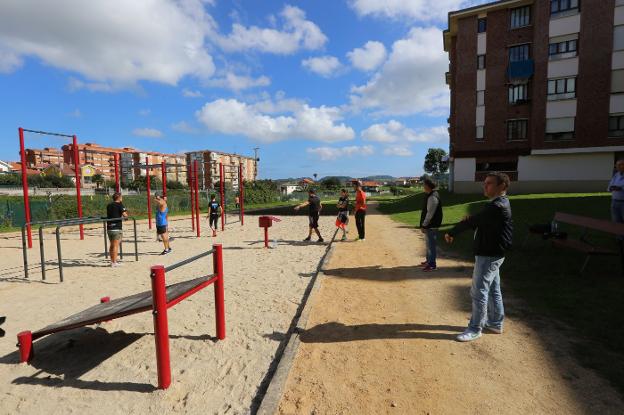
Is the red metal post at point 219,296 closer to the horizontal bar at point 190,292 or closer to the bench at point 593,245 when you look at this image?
the horizontal bar at point 190,292

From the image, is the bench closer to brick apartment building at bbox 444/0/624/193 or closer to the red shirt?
the red shirt

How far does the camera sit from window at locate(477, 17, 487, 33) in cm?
2893

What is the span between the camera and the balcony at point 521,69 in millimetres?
27281

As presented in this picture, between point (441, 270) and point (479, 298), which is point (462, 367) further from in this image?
point (441, 270)

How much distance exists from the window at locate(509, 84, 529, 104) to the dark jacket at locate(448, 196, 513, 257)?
30839 millimetres

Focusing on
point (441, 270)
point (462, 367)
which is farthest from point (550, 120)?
point (462, 367)

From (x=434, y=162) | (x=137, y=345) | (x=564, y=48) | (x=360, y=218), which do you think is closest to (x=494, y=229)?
(x=137, y=345)

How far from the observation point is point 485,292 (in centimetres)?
365

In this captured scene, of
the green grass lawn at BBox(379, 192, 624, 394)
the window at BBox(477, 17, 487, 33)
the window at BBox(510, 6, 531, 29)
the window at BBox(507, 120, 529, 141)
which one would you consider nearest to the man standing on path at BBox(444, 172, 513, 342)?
the green grass lawn at BBox(379, 192, 624, 394)

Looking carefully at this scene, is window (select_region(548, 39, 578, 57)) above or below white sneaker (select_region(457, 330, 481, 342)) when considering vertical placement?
above

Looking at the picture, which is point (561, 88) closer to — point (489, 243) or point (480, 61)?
point (480, 61)

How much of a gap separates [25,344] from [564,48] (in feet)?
116

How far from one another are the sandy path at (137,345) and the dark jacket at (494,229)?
2588 millimetres

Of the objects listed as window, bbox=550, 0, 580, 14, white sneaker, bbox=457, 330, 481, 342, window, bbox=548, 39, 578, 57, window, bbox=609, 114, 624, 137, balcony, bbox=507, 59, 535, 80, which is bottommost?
white sneaker, bbox=457, 330, 481, 342
